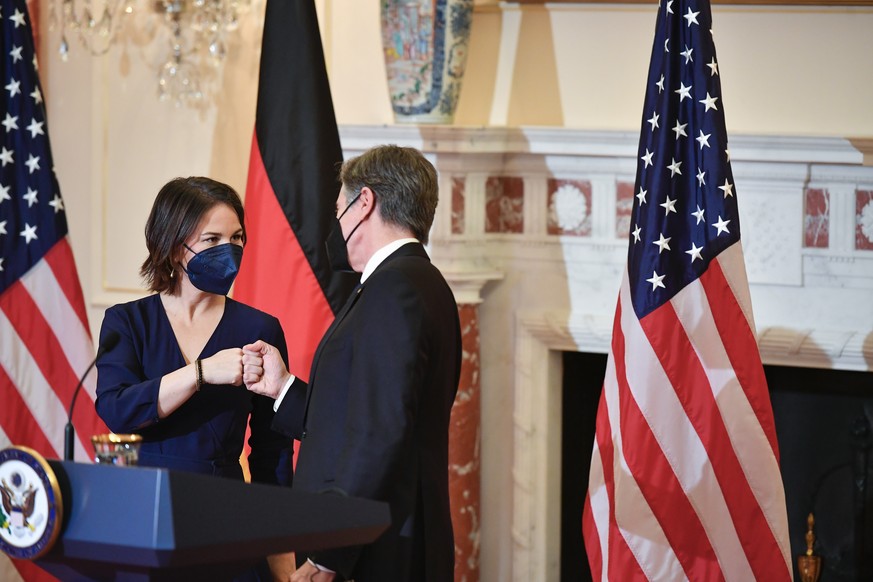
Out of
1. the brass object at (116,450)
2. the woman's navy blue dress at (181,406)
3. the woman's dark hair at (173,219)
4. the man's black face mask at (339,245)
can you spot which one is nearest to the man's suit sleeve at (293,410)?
the woman's navy blue dress at (181,406)

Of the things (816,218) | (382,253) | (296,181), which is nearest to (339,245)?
(382,253)

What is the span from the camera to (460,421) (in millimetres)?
3904

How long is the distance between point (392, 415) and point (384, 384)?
6cm

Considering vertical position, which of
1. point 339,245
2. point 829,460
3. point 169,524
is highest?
point 339,245

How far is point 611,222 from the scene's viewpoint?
3.75m

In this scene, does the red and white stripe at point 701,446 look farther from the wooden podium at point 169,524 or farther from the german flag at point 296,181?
the wooden podium at point 169,524

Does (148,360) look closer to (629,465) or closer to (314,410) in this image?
(314,410)

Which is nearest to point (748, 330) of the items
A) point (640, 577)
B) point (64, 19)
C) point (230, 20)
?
point (640, 577)

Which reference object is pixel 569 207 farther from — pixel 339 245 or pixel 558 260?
pixel 339 245

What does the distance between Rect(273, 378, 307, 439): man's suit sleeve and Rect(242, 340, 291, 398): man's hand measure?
0.08ft

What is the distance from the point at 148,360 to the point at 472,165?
175cm

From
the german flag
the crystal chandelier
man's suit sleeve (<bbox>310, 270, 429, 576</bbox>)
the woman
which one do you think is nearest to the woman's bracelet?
the woman

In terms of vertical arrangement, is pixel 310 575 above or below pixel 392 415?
below

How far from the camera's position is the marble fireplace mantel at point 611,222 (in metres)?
3.50
